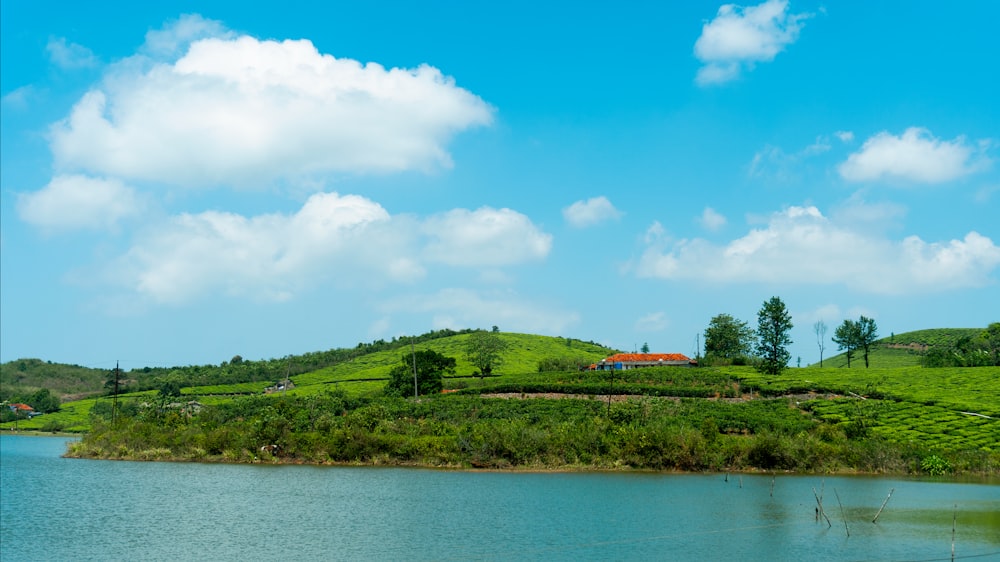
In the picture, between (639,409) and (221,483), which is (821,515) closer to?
(639,409)

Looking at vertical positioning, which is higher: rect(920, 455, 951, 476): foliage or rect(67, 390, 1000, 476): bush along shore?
rect(67, 390, 1000, 476): bush along shore

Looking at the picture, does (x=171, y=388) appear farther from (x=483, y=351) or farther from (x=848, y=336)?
(x=848, y=336)

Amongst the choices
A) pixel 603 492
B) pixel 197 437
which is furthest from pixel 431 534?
pixel 197 437

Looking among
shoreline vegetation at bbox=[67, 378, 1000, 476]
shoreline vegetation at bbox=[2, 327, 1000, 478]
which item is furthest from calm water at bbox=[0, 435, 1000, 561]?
shoreline vegetation at bbox=[2, 327, 1000, 478]

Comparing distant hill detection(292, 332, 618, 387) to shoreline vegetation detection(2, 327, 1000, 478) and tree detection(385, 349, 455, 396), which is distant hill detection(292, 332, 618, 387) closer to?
tree detection(385, 349, 455, 396)

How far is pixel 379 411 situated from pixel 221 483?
23242 mm

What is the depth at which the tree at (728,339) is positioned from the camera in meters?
153

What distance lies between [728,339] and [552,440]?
3638 inches

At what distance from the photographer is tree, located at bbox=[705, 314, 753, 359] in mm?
153000

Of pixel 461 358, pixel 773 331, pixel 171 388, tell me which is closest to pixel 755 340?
pixel 773 331

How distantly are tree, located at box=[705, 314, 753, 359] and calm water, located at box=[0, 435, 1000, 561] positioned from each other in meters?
91.6

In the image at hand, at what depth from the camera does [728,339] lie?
503 feet

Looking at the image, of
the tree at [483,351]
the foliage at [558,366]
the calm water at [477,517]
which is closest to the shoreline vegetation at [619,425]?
the calm water at [477,517]

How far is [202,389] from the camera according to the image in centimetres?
15125
